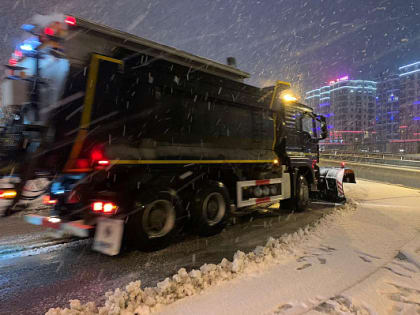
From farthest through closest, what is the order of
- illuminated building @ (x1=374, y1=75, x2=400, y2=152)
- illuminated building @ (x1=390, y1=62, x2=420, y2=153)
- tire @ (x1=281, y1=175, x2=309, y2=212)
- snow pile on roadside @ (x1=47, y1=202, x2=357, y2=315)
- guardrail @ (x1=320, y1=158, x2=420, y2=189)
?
illuminated building @ (x1=374, y1=75, x2=400, y2=152) < illuminated building @ (x1=390, y1=62, x2=420, y2=153) < guardrail @ (x1=320, y1=158, x2=420, y2=189) < tire @ (x1=281, y1=175, x2=309, y2=212) < snow pile on roadside @ (x1=47, y1=202, x2=357, y2=315)

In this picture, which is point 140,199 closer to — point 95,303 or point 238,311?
point 95,303

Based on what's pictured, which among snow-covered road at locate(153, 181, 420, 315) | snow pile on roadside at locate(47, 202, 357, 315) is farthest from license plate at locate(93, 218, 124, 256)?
snow-covered road at locate(153, 181, 420, 315)

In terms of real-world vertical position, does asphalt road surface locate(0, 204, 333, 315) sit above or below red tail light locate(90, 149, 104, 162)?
below

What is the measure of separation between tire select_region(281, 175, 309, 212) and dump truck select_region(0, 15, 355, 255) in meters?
2.87

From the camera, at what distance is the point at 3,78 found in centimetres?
454

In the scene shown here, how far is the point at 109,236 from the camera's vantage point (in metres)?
4.00

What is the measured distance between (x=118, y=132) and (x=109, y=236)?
4.74 feet

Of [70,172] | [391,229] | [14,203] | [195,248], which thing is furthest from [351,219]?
[14,203]

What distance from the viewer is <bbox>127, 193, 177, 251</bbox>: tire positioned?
172 inches

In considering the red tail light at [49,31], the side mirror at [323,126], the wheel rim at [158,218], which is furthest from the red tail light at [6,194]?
the side mirror at [323,126]

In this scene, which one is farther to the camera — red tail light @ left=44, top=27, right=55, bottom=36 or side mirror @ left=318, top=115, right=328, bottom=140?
side mirror @ left=318, top=115, right=328, bottom=140

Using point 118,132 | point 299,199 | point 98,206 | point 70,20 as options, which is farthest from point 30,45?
point 299,199

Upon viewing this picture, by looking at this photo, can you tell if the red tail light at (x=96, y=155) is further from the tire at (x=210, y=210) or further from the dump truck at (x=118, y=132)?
the tire at (x=210, y=210)

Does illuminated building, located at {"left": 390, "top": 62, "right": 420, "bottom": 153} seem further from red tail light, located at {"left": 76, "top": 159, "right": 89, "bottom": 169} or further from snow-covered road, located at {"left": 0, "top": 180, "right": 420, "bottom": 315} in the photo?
red tail light, located at {"left": 76, "top": 159, "right": 89, "bottom": 169}
